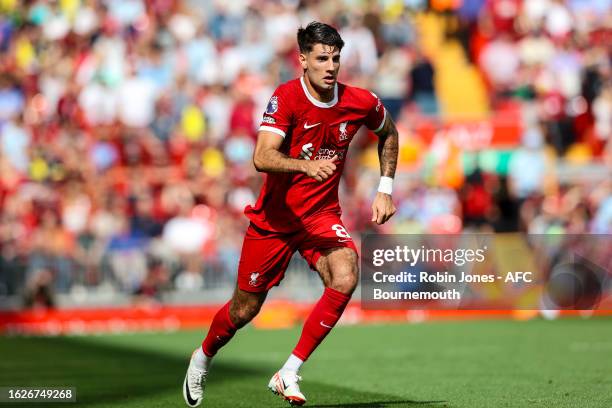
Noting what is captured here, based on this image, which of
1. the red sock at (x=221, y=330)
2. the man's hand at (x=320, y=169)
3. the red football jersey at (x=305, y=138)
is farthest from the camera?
the red sock at (x=221, y=330)

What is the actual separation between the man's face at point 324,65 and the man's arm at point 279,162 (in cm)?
51

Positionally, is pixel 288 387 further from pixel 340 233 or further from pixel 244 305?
pixel 340 233

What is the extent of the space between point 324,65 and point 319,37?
0.21m

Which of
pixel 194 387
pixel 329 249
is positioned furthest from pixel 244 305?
pixel 329 249

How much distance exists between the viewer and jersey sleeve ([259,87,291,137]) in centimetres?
900

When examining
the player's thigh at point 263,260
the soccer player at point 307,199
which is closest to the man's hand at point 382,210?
the soccer player at point 307,199

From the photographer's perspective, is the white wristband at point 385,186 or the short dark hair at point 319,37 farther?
the white wristband at point 385,186

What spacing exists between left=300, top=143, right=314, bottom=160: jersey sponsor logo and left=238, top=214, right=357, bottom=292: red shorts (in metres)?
0.47

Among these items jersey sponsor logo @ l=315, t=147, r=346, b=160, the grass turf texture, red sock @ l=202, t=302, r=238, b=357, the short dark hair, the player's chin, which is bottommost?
the grass turf texture

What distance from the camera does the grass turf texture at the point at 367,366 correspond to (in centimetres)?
1041

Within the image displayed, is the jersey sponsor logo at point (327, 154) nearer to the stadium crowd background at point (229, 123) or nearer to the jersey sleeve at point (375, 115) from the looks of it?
the jersey sleeve at point (375, 115)

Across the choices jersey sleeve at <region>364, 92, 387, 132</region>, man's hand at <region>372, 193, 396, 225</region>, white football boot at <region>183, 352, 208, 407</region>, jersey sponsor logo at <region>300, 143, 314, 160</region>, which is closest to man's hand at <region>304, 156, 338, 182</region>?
jersey sponsor logo at <region>300, 143, 314, 160</region>

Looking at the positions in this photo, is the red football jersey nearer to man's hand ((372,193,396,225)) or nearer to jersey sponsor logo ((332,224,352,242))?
jersey sponsor logo ((332,224,352,242))

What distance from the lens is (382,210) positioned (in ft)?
30.0
